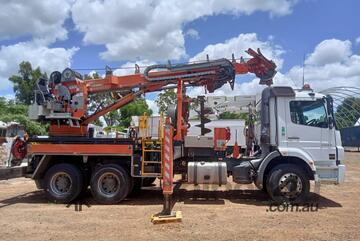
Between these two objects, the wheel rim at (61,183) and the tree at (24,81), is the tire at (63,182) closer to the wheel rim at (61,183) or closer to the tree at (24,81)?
the wheel rim at (61,183)

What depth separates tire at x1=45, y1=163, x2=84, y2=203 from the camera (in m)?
11.4

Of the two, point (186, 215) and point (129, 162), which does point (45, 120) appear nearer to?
point (129, 162)

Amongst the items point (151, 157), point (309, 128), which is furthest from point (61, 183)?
point (309, 128)

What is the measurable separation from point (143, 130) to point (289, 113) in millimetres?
3984

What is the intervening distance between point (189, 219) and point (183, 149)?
2933 millimetres

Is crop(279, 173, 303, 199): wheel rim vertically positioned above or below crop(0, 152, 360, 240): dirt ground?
above

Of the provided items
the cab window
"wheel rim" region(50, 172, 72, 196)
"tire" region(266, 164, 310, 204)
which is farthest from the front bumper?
"wheel rim" region(50, 172, 72, 196)

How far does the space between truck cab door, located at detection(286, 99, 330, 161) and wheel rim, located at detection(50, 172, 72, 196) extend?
6.08m

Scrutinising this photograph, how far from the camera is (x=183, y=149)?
1170 cm

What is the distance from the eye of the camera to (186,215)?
31.3 feet

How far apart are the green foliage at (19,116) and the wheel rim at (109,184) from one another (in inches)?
889

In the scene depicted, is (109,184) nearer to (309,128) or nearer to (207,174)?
(207,174)

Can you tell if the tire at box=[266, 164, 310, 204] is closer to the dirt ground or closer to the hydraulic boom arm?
the dirt ground

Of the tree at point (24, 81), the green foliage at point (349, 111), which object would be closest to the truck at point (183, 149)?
the green foliage at point (349, 111)
